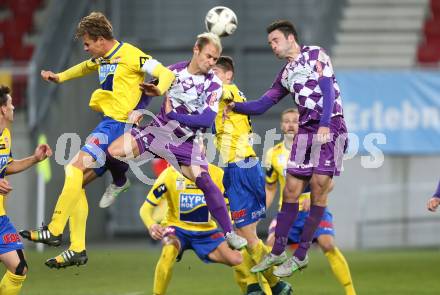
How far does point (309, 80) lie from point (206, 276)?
536 centimetres

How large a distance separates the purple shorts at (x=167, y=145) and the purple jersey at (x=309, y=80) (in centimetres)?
105

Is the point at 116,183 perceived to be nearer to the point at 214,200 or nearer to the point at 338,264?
the point at 214,200

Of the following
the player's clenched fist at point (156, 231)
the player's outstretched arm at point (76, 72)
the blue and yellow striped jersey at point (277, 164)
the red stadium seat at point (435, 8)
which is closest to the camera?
the player's outstretched arm at point (76, 72)

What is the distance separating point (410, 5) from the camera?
20.0 m

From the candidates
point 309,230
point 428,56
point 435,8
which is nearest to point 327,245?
point 309,230

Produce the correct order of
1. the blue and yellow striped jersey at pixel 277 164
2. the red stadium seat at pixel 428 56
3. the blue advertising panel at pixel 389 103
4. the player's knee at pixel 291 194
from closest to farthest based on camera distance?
the player's knee at pixel 291 194, the blue and yellow striped jersey at pixel 277 164, the blue advertising panel at pixel 389 103, the red stadium seat at pixel 428 56

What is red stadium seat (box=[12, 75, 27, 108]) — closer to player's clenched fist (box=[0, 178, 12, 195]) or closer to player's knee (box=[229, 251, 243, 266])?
player's knee (box=[229, 251, 243, 266])

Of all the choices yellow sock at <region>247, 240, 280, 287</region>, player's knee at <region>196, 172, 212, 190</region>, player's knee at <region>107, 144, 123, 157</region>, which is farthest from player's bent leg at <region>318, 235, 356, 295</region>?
player's knee at <region>107, 144, 123, 157</region>

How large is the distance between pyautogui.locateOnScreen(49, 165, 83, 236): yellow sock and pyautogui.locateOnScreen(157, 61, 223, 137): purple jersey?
3.09 ft

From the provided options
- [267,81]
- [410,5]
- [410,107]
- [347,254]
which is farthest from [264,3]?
[347,254]

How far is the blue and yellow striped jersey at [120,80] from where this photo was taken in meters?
9.56

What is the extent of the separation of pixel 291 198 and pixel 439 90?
30.2 ft

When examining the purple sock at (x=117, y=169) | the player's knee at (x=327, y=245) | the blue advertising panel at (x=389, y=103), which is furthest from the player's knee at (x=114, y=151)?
the blue advertising panel at (x=389, y=103)

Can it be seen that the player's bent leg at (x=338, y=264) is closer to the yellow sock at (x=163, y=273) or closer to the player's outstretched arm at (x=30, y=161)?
the yellow sock at (x=163, y=273)
